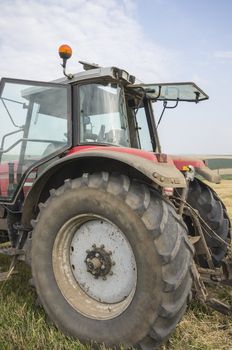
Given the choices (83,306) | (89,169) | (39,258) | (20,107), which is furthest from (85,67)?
(83,306)

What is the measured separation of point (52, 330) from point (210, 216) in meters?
1.87

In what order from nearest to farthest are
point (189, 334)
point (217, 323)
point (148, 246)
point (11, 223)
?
1. point (148, 246)
2. point (189, 334)
3. point (217, 323)
4. point (11, 223)

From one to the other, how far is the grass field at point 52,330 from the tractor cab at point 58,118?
0.93 meters

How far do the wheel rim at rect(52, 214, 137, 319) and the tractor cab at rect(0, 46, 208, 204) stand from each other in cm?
77

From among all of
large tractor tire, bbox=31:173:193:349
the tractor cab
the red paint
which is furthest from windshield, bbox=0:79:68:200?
the red paint

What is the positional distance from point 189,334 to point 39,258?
3.98 ft

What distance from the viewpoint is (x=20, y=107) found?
3723 millimetres

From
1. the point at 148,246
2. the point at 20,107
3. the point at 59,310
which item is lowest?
the point at 59,310

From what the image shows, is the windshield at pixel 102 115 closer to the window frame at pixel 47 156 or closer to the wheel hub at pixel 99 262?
the window frame at pixel 47 156

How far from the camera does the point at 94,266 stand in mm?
2822

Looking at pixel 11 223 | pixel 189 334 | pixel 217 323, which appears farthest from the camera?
pixel 11 223

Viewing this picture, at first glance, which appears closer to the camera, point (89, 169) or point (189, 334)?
point (189, 334)

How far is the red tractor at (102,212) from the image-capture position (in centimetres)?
245

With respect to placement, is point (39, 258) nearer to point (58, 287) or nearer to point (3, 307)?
point (58, 287)
